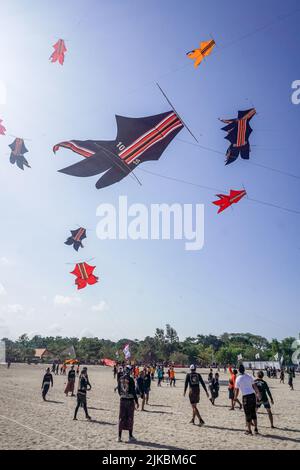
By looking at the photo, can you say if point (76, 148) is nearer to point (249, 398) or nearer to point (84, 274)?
point (249, 398)

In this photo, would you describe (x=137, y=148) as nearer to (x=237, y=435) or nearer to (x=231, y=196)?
(x=231, y=196)

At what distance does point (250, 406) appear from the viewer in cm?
1002

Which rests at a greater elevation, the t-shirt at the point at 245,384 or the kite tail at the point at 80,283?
the kite tail at the point at 80,283

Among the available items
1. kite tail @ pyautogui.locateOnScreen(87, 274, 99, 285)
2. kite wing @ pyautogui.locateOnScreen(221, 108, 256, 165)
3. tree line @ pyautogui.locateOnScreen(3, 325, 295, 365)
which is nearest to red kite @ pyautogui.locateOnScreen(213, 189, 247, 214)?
kite wing @ pyautogui.locateOnScreen(221, 108, 256, 165)

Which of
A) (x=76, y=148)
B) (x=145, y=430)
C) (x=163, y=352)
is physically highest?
(x=76, y=148)

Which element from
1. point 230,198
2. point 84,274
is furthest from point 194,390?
point 84,274

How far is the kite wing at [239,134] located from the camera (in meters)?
11.9

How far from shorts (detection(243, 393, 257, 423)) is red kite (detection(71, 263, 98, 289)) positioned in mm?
11291

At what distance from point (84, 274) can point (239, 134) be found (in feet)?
37.6

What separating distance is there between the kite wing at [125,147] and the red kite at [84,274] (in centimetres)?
946

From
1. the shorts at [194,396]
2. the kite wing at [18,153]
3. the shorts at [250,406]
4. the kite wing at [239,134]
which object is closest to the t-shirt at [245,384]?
the shorts at [250,406]

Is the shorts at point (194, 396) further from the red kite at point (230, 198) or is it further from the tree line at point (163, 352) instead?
the tree line at point (163, 352)

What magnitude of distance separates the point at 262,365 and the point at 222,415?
83.1 m
